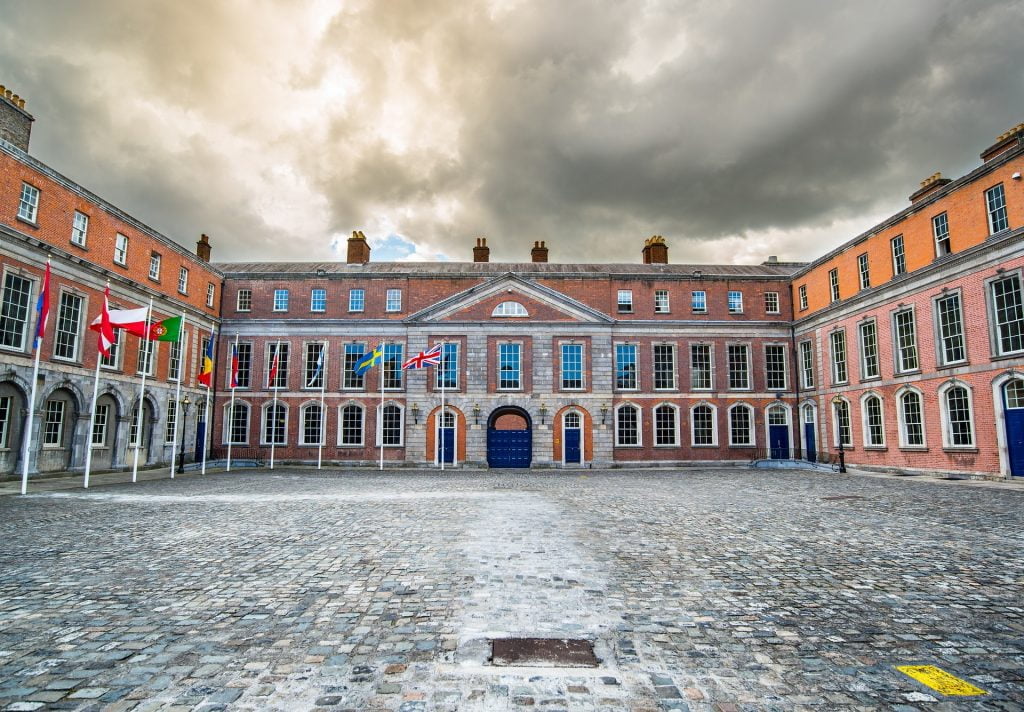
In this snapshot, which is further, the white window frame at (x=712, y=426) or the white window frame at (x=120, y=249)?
the white window frame at (x=712, y=426)

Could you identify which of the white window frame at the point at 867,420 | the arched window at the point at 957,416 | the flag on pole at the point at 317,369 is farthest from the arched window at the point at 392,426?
the arched window at the point at 957,416

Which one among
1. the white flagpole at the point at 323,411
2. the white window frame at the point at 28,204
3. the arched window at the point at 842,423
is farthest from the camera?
the white flagpole at the point at 323,411

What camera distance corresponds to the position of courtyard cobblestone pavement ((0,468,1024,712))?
13.7ft

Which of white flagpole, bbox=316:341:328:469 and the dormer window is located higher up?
the dormer window

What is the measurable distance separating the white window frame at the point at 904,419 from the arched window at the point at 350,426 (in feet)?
95.7

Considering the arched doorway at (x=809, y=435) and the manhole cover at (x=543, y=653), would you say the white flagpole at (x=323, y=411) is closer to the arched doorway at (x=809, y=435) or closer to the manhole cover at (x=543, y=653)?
the arched doorway at (x=809, y=435)

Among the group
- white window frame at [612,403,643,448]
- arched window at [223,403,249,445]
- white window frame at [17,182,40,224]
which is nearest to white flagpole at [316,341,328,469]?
arched window at [223,403,249,445]

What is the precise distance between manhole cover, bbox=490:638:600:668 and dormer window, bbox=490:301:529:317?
97.4 feet

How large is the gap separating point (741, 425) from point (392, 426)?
2214 cm

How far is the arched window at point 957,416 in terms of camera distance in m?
22.5

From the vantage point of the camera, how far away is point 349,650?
4.92m

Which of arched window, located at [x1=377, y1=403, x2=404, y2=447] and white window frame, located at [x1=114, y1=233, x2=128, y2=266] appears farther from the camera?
arched window, located at [x1=377, y1=403, x2=404, y2=447]

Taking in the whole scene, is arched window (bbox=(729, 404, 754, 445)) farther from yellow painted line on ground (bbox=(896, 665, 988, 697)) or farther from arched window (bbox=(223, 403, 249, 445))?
yellow painted line on ground (bbox=(896, 665, 988, 697))

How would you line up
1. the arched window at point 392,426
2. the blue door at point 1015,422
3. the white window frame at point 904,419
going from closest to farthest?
the blue door at point 1015,422 → the white window frame at point 904,419 → the arched window at point 392,426
